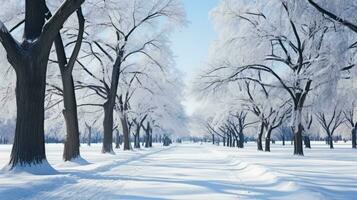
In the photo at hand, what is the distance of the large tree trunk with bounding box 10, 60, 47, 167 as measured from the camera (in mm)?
14141

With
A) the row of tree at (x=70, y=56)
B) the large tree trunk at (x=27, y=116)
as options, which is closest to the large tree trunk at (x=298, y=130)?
the row of tree at (x=70, y=56)

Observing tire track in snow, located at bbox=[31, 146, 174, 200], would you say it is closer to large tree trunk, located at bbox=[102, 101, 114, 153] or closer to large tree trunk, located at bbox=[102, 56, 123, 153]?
large tree trunk, located at bbox=[102, 56, 123, 153]

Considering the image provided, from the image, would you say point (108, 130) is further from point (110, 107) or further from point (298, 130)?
point (298, 130)

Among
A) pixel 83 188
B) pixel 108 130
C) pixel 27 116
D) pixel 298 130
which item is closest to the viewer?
pixel 83 188

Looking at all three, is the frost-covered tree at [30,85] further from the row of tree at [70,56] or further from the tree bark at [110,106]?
the tree bark at [110,106]

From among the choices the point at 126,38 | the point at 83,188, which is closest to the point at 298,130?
the point at 126,38

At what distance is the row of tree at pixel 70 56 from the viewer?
14258 millimetres

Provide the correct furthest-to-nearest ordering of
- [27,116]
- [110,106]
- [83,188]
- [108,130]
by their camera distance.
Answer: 1. [108,130]
2. [110,106]
3. [27,116]
4. [83,188]

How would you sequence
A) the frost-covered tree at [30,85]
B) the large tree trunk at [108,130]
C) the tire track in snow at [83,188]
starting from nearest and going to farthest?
the tire track in snow at [83,188] → the frost-covered tree at [30,85] → the large tree trunk at [108,130]

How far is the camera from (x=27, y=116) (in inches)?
560

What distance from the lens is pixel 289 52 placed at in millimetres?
29703

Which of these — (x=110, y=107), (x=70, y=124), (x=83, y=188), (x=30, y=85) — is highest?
(x=110, y=107)

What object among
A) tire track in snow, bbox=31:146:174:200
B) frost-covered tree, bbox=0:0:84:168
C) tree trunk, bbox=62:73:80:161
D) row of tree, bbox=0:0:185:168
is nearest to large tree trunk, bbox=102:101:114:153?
row of tree, bbox=0:0:185:168

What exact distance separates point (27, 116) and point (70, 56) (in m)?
6.89
